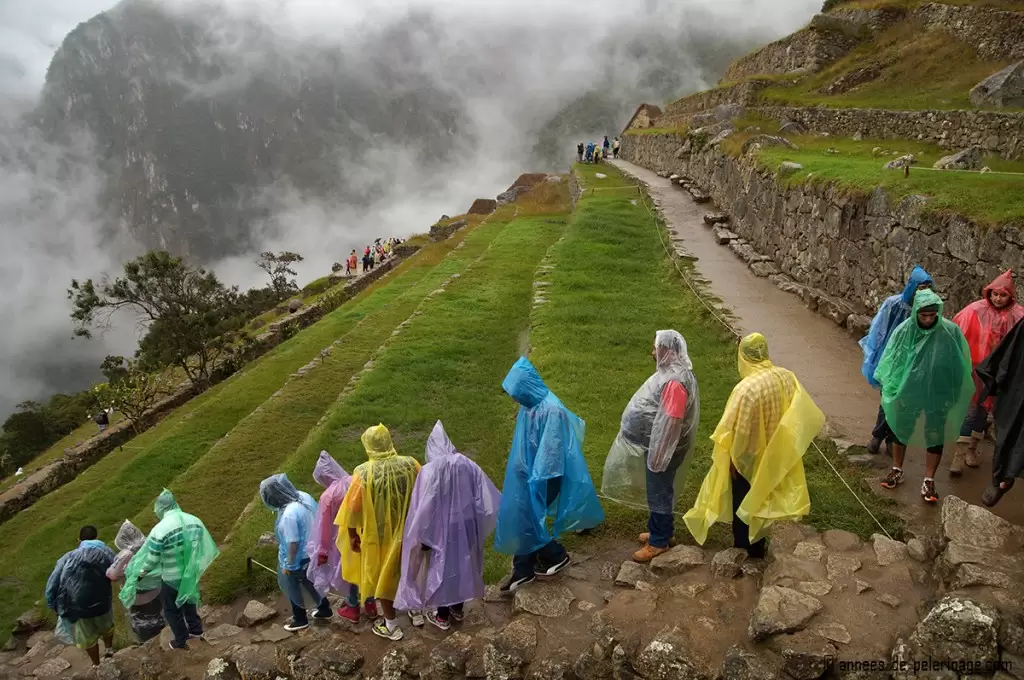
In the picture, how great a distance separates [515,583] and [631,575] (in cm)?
84

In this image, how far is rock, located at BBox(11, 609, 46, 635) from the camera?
27.4ft

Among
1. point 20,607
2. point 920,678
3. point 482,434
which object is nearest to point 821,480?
point 920,678

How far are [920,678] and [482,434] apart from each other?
6.37 metres

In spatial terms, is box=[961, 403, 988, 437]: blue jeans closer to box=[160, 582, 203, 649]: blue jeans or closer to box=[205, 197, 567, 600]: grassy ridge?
box=[205, 197, 567, 600]: grassy ridge

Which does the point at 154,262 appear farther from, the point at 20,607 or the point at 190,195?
the point at 190,195

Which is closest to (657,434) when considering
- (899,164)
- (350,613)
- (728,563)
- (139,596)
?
(728,563)

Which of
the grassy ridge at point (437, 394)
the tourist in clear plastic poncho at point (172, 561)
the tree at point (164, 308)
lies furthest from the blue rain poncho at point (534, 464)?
the tree at point (164, 308)

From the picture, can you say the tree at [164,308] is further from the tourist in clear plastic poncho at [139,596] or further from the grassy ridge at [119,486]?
the tourist in clear plastic poncho at [139,596]

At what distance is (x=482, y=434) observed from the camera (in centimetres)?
903

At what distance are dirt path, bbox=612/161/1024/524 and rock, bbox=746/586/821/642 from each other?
185 cm

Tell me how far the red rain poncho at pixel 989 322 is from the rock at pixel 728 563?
8.15 feet

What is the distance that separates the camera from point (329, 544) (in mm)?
4949

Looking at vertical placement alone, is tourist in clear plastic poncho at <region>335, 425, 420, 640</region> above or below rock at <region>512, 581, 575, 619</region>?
above

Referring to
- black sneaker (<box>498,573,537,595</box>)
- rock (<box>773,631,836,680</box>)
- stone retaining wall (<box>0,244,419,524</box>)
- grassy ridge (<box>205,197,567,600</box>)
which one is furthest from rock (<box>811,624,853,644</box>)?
stone retaining wall (<box>0,244,419,524</box>)
